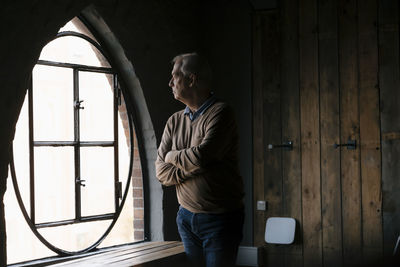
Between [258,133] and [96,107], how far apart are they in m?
1.60

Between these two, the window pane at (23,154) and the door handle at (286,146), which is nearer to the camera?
the window pane at (23,154)

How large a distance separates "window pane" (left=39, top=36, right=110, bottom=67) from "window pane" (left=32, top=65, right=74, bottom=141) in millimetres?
89

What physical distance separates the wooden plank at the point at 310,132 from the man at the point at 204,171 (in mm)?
2074

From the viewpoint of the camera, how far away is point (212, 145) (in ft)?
8.73

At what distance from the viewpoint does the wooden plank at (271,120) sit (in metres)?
4.85

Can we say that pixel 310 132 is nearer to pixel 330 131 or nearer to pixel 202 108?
pixel 330 131

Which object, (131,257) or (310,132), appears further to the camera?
(310,132)

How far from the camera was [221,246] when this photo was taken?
2.57 meters

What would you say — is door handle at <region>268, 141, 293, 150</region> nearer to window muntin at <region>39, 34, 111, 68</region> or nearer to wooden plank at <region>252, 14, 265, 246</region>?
wooden plank at <region>252, 14, 265, 246</region>

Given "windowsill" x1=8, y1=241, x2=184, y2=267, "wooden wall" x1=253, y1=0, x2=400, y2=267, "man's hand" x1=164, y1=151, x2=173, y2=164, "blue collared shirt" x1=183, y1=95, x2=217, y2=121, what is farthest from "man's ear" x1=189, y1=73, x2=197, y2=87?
"wooden wall" x1=253, y1=0, x2=400, y2=267

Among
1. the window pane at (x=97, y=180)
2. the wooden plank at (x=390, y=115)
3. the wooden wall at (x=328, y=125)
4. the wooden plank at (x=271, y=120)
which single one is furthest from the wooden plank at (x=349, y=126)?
the window pane at (x=97, y=180)

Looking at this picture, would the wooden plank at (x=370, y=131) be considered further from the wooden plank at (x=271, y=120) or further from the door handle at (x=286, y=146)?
the wooden plank at (x=271, y=120)

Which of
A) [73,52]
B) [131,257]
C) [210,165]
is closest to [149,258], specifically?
[131,257]

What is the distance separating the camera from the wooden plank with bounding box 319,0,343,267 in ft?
15.1
